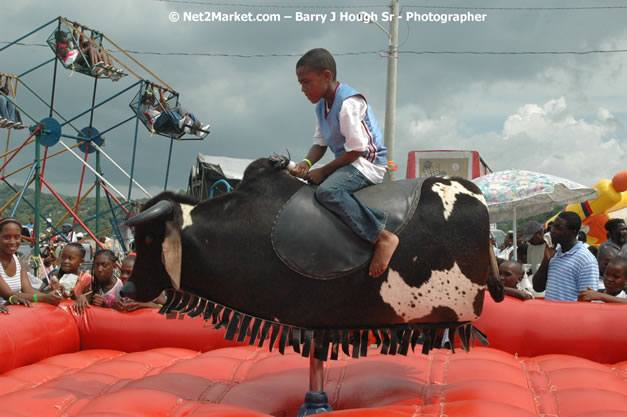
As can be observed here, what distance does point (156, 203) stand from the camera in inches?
92.8

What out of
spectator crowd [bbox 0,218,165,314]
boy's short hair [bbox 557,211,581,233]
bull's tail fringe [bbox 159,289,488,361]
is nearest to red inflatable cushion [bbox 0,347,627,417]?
bull's tail fringe [bbox 159,289,488,361]

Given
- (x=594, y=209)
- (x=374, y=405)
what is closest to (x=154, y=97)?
(x=594, y=209)

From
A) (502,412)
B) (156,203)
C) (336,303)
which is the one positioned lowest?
(502,412)

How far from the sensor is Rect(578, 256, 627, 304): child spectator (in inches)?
135

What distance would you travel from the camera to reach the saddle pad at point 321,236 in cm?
214

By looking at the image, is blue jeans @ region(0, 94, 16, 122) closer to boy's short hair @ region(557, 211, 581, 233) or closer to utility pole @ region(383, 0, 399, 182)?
utility pole @ region(383, 0, 399, 182)

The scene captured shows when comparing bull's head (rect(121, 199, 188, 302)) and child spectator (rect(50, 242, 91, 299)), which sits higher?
bull's head (rect(121, 199, 188, 302))

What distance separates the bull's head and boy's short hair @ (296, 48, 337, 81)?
811 millimetres

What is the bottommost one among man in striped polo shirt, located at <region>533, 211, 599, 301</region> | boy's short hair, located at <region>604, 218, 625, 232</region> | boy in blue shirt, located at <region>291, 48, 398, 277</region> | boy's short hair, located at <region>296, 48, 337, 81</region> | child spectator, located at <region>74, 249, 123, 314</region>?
child spectator, located at <region>74, 249, 123, 314</region>

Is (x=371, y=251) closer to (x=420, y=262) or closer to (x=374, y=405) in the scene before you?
(x=420, y=262)

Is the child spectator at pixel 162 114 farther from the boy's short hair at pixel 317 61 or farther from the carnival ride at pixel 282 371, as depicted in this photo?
the boy's short hair at pixel 317 61

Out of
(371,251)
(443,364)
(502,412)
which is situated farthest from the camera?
(443,364)

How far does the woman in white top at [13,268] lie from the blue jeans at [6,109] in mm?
6321

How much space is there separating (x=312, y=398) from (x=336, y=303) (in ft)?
1.67
